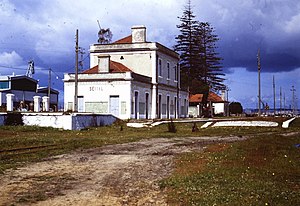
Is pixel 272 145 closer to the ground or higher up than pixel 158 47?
closer to the ground

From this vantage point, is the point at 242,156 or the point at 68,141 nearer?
the point at 242,156

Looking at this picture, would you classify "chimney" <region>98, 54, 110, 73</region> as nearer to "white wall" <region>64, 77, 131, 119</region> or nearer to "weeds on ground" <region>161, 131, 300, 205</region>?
"white wall" <region>64, 77, 131, 119</region>

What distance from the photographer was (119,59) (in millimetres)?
47094

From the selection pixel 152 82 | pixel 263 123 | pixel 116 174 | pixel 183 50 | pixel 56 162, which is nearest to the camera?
pixel 116 174

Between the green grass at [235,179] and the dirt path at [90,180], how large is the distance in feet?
1.59

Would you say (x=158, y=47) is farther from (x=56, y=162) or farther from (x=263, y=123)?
(x=56, y=162)

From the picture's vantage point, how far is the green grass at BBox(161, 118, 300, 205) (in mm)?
7520

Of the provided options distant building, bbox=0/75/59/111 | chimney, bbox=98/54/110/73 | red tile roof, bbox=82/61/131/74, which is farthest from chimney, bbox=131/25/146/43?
distant building, bbox=0/75/59/111

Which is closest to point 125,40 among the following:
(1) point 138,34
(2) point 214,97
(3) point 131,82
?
(1) point 138,34

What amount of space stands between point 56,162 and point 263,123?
26.0 metres

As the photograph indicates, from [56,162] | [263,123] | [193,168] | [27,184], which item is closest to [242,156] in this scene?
[193,168]

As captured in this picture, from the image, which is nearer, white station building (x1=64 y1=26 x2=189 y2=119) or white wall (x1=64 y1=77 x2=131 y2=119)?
white wall (x1=64 y1=77 x2=131 y2=119)

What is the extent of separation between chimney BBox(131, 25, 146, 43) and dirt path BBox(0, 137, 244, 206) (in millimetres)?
33719

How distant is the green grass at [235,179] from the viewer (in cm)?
752
